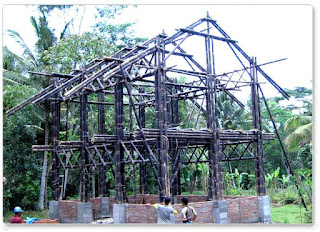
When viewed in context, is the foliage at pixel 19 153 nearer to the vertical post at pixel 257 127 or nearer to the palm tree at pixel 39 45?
the palm tree at pixel 39 45

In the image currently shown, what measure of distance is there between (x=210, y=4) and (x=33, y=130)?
13573 millimetres

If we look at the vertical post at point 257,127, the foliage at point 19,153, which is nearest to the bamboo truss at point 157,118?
the vertical post at point 257,127

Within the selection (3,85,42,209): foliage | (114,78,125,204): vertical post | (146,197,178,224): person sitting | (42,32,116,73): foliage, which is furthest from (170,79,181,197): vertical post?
(146,197,178,224): person sitting

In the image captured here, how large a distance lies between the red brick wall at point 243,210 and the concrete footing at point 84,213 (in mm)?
5805

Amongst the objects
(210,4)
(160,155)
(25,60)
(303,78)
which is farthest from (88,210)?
(303,78)

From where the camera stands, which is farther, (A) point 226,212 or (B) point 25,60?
(B) point 25,60

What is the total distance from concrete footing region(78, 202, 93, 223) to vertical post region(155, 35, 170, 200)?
428 centimetres

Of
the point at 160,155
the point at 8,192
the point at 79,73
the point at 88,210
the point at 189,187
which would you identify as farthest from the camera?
the point at 189,187

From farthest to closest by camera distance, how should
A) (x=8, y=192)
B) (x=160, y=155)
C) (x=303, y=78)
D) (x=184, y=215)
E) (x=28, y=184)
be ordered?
(x=303, y=78)
(x=28, y=184)
(x=8, y=192)
(x=160, y=155)
(x=184, y=215)

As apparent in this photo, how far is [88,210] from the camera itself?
17.8 m

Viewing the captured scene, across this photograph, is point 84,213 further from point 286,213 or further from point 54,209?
point 286,213

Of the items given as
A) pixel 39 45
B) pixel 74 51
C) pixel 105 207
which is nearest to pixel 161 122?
pixel 105 207

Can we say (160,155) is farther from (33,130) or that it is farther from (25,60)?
(25,60)

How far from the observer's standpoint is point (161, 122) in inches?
605
